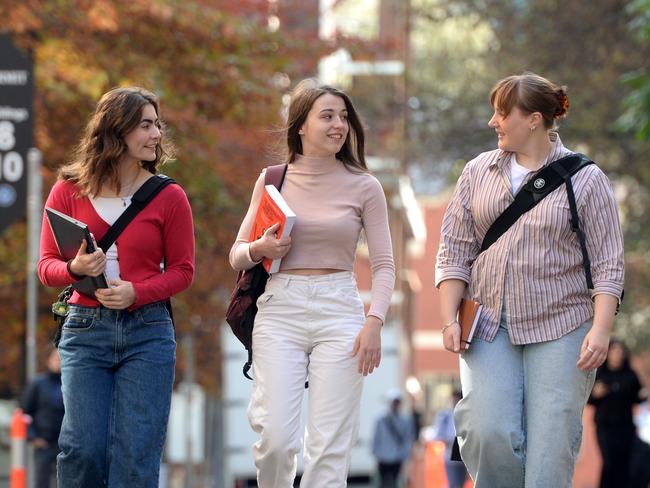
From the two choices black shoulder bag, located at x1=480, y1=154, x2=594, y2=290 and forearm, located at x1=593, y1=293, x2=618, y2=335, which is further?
black shoulder bag, located at x1=480, y1=154, x2=594, y2=290

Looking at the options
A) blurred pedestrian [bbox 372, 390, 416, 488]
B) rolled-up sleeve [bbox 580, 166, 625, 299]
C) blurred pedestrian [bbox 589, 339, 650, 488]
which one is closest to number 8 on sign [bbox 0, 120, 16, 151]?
blurred pedestrian [bbox 589, 339, 650, 488]

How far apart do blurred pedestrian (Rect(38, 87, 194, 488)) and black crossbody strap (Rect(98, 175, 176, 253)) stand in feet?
0.07

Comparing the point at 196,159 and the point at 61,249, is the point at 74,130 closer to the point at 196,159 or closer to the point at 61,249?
the point at 196,159

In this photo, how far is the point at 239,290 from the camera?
23.6ft

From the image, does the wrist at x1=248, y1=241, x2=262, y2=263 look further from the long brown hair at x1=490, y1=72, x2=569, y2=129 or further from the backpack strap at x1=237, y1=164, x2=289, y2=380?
the long brown hair at x1=490, y1=72, x2=569, y2=129

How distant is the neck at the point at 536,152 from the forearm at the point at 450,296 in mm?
564

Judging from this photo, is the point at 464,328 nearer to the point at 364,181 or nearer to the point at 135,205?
the point at 364,181

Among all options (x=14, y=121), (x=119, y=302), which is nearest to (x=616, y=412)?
(x=14, y=121)

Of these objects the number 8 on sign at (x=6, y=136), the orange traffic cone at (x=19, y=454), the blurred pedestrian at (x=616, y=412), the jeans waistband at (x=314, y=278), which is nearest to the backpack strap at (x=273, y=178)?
the jeans waistband at (x=314, y=278)

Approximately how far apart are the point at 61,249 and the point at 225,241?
1682cm

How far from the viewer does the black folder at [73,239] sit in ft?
21.2

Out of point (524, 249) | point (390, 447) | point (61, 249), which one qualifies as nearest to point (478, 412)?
point (524, 249)

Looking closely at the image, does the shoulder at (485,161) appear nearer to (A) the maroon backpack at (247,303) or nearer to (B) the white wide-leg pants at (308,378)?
(B) the white wide-leg pants at (308,378)

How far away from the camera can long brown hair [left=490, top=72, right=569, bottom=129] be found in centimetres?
673
